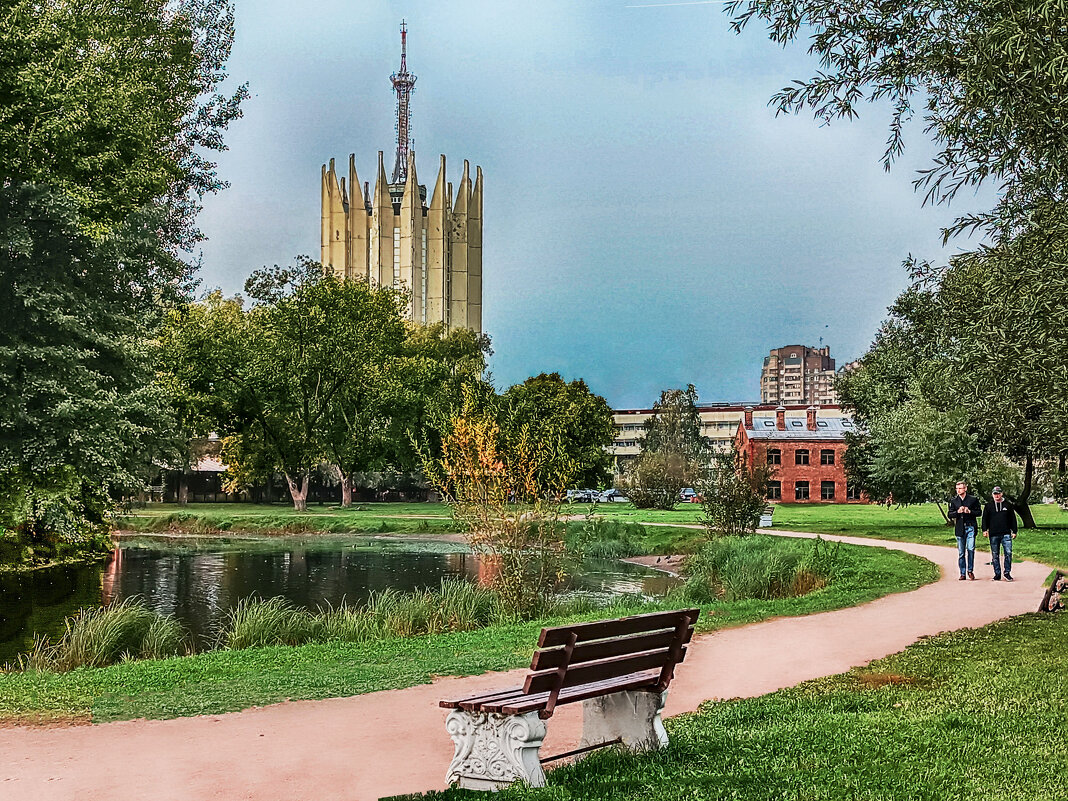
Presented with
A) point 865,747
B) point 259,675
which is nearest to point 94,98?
point 259,675

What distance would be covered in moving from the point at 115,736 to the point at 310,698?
1.94m

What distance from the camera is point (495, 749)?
20.6ft

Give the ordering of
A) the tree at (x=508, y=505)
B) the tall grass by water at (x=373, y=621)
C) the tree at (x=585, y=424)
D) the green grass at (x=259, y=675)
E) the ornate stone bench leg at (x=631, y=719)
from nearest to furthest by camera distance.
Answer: the ornate stone bench leg at (x=631, y=719) < the green grass at (x=259, y=675) < the tall grass by water at (x=373, y=621) < the tree at (x=508, y=505) < the tree at (x=585, y=424)

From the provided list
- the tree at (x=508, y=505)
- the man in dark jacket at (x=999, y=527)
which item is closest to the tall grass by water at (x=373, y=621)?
the tree at (x=508, y=505)

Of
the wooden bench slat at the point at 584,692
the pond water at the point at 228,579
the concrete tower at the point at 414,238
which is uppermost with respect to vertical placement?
the concrete tower at the point at 414,238

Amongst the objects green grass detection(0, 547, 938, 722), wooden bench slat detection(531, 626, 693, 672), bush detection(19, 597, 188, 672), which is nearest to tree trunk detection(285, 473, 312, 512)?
bush detection(19, 597, 188, 672)

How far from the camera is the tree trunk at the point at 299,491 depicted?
55.3 m

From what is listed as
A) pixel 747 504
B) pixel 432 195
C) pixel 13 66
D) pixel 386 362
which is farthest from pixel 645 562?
pixel 432 195

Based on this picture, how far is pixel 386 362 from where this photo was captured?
61.9 metres

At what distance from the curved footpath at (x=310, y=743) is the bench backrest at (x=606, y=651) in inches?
36.2

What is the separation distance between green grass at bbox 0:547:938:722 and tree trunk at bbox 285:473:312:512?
41.9 m

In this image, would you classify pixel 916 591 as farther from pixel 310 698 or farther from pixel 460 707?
pixel 460 707

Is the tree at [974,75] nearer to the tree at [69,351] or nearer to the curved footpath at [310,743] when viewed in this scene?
the curved footpath at [310,743]

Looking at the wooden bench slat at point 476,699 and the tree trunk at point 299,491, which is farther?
the tree trunk at point 299,491
